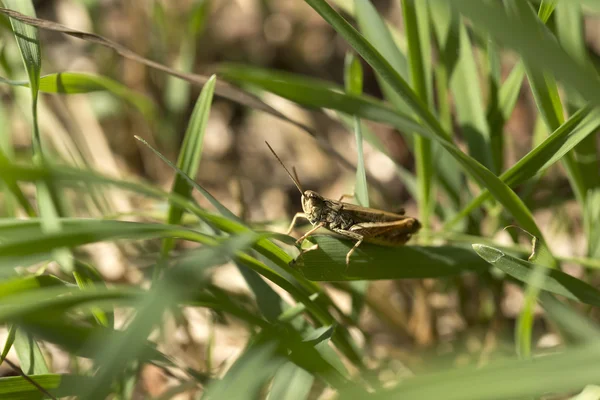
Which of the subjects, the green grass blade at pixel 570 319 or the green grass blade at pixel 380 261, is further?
the green grass blade at pixel 380 261

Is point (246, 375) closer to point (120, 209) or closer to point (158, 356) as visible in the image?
point (158, 356)

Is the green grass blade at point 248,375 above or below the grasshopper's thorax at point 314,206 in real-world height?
below

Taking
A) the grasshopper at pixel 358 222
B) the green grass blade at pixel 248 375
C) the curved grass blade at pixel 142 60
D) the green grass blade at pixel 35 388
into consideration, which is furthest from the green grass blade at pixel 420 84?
the green grass blade at pixel 35 388

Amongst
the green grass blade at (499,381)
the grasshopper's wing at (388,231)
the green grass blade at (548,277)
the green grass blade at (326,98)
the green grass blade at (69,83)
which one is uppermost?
the green grass blade at (69,83)

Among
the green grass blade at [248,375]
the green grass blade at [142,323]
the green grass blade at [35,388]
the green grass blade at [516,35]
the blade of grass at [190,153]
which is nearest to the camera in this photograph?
the green grass blade at [516,35]

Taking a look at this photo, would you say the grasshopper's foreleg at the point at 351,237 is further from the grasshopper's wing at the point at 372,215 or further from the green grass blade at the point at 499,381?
the green grass blade at the point at 499,381

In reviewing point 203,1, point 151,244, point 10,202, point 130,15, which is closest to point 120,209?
point 151,244

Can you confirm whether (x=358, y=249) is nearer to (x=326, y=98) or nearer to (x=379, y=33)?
(x=326, y=98)
